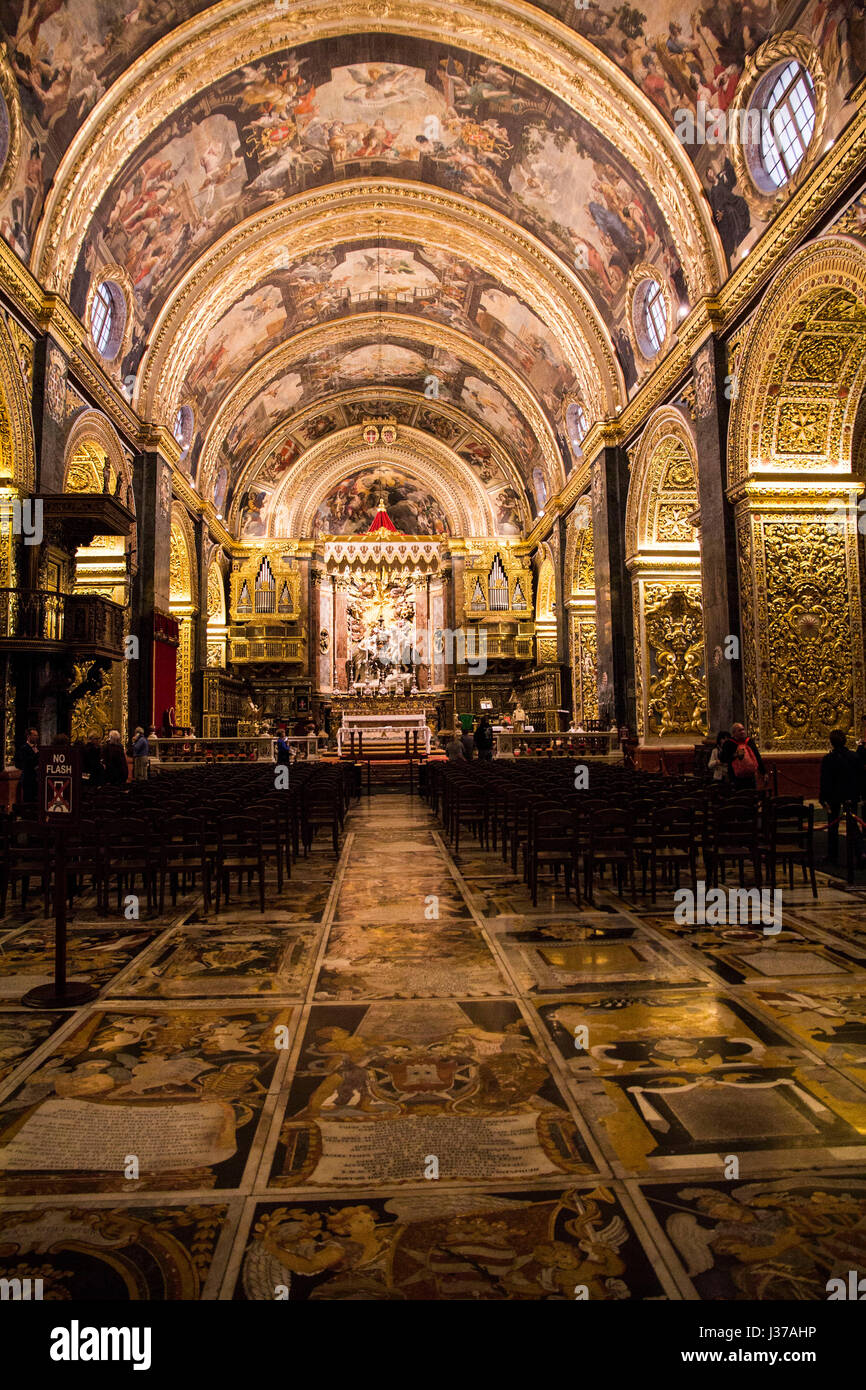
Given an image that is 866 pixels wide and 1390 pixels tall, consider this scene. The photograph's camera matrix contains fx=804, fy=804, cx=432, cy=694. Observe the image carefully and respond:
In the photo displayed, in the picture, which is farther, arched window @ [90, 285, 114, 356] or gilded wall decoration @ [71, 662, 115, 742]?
Answer: gilded wall decoration @ [71, 662, 115, 742]

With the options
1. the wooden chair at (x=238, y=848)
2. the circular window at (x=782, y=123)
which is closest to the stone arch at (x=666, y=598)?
the circular window at (x=782, y=123)

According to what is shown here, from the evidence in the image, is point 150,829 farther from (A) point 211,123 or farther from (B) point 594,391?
(B) point 594,391

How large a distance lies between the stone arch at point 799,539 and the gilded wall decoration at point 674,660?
203 inches

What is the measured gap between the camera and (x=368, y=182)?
65.1ft

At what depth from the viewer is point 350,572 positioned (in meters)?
33.8

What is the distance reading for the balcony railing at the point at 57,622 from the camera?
38.9ft

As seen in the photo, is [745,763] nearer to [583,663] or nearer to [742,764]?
[742,764]

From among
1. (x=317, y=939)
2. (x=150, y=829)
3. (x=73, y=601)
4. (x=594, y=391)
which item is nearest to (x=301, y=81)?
(x=594, y=391)

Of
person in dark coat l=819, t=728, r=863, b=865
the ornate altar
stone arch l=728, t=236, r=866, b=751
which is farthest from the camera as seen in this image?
the ornate altar

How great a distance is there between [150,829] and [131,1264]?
4625 millimetres

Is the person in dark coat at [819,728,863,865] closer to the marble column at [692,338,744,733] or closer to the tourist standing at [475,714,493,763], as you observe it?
the marble column at [692,338,744,733]

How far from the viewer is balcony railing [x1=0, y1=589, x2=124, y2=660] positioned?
11844 millimetres

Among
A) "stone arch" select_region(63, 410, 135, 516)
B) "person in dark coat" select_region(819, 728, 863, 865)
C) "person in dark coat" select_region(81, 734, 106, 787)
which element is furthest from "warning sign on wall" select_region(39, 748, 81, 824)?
"stone arch" select_region(63, 410, 135, 516)

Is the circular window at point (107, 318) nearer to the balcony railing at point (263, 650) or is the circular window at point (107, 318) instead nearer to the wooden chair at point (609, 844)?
the balcony railing at point (263, 650)
